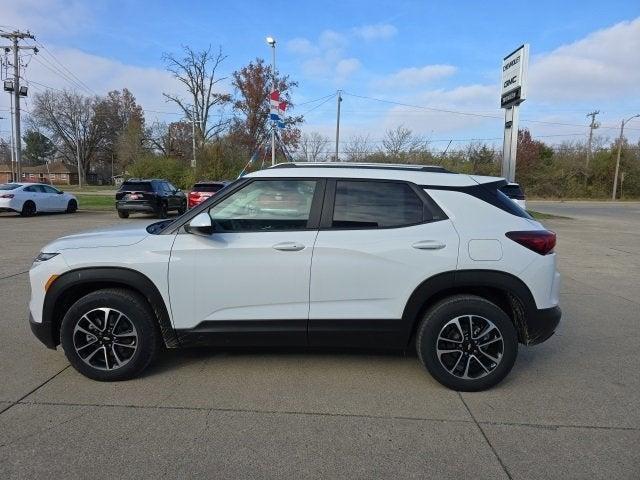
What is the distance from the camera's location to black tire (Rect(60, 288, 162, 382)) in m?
3.90

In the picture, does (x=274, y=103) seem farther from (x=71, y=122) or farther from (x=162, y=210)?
(x=71, y=122)

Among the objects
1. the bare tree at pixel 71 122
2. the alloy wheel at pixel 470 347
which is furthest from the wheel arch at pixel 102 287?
the bare tree at pixel 71 122

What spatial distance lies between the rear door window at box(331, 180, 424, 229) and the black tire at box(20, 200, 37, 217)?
66.6ft

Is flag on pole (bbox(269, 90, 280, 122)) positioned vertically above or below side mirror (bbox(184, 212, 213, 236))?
above

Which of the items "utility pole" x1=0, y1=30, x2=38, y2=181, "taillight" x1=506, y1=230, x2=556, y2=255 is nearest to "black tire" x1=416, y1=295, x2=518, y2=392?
"taillight" x1=506, y1=230, x2=556, y2=255

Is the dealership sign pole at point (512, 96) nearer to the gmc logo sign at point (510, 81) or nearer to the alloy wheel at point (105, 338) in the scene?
the gmc logo sign at point (510, 81)

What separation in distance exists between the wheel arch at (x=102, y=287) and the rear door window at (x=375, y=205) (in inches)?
61.1

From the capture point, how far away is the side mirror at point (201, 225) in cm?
372

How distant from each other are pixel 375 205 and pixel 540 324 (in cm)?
165

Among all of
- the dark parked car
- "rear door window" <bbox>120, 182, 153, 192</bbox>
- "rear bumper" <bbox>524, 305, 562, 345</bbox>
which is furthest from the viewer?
"rear door window" <bbox>120, 182, 153, 192</bbox>

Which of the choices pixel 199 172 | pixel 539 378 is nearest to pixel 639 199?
pixel 199 172

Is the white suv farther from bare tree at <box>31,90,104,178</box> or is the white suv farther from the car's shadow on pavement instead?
bare tree at <box>31,90,104,178</box>

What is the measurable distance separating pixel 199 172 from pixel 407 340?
41.7 metres

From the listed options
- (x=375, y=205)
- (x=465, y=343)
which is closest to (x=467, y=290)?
(x=465, y=343)
